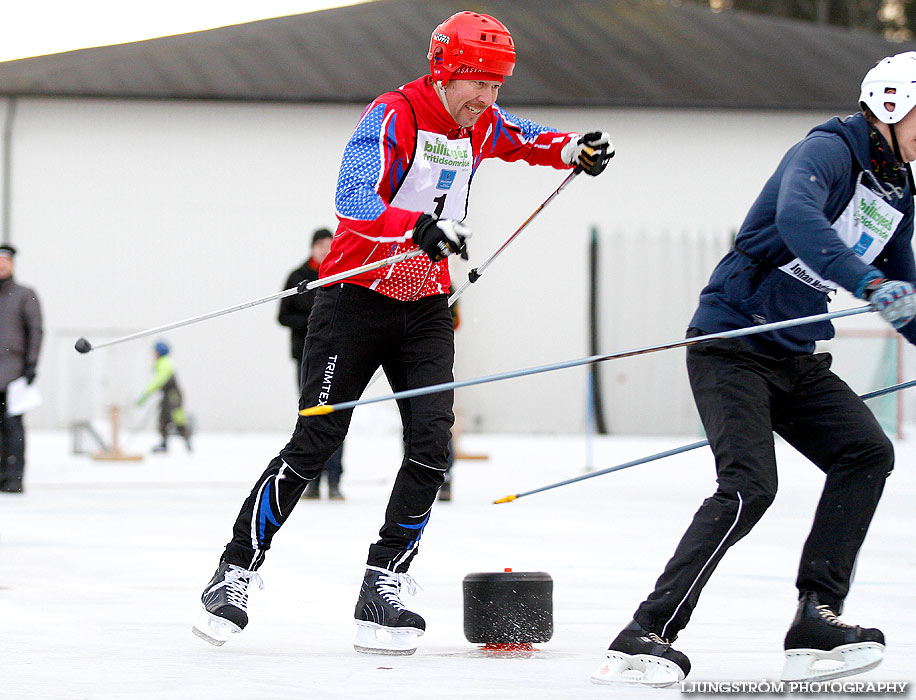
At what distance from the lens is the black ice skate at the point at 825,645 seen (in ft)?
12.3

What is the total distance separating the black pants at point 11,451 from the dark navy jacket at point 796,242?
731 centimetres

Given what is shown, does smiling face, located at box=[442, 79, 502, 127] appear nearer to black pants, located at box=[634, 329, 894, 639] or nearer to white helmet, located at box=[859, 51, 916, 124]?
black pants, located at box=[634, 329, 894, 639]

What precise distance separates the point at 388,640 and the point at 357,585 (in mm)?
1594

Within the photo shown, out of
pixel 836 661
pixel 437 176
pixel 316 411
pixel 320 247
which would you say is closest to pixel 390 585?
pixel 316 411

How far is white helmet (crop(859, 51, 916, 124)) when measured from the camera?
378cm

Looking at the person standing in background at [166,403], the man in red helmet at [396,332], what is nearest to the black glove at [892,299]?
the man in red helmet at [396,332]

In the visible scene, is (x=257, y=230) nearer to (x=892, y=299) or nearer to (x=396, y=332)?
(x=396, y=332)

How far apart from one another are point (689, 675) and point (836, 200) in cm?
134

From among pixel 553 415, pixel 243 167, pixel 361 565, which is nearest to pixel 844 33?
pixel 553 415

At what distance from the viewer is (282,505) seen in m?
4.42

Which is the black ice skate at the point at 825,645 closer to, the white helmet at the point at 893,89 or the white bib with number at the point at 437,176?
the white helmet at the point at 893,89

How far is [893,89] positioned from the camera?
3.79 metres

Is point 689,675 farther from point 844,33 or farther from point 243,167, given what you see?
point 844,33

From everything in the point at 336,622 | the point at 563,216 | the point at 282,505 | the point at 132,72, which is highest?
the point at 132,72
